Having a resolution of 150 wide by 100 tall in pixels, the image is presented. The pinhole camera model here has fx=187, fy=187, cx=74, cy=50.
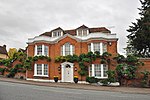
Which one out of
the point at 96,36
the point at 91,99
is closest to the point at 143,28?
the point at 96,36

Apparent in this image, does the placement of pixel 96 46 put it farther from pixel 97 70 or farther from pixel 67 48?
pixel 67 48

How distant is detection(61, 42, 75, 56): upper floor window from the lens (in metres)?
27.8

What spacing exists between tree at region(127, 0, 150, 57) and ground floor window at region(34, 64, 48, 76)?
1552cm

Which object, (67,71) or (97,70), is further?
(67,71)

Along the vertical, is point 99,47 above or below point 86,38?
below

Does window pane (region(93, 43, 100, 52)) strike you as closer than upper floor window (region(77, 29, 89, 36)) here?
Yes

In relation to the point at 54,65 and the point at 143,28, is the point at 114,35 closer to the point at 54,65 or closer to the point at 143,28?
the point at 143,28

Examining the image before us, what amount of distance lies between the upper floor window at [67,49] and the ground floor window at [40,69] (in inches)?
135

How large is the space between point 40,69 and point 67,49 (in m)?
5.17

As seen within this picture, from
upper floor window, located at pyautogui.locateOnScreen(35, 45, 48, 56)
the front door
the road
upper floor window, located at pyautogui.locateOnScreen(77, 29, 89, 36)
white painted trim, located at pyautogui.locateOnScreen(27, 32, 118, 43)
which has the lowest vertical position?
the road

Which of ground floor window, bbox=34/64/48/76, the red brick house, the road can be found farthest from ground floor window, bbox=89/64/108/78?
the road

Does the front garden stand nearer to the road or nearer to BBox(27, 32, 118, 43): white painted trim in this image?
BBox(27, 32, 118, 43): white painted trim

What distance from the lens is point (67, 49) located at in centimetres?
2809

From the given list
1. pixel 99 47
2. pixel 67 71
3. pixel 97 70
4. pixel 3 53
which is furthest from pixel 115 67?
pixel 3 53
